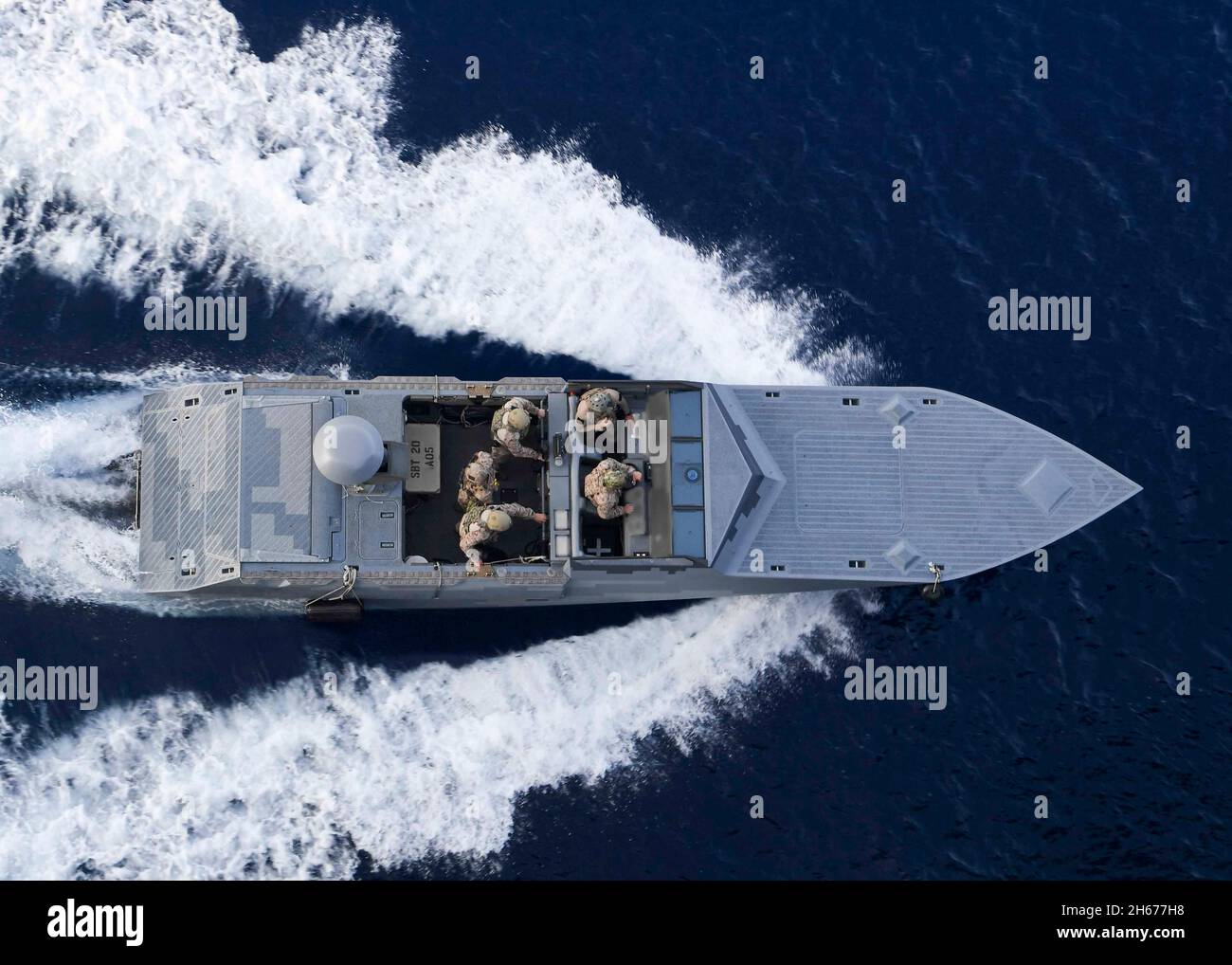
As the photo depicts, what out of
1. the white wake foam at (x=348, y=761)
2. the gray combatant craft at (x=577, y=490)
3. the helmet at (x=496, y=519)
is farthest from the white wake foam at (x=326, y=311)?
the helmet at (x=496, y=519)

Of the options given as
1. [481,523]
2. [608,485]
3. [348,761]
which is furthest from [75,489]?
[608,485]

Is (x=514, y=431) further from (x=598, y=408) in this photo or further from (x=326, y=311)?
(x=326, y=311)

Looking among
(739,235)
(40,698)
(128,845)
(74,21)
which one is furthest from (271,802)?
(74,21)

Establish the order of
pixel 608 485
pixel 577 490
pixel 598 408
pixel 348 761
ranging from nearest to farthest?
pixel 608 485 < pixel 598 408 < pixel 577 490 < pixel 348 761

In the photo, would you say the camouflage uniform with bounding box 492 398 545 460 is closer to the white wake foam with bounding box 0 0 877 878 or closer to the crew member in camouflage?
the crew member in camouflage

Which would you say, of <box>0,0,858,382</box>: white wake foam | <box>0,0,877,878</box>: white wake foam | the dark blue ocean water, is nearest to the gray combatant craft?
the dark blue ocean water

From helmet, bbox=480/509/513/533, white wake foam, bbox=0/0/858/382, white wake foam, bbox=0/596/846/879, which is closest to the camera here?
helmet, bbox=480/509/513/533
